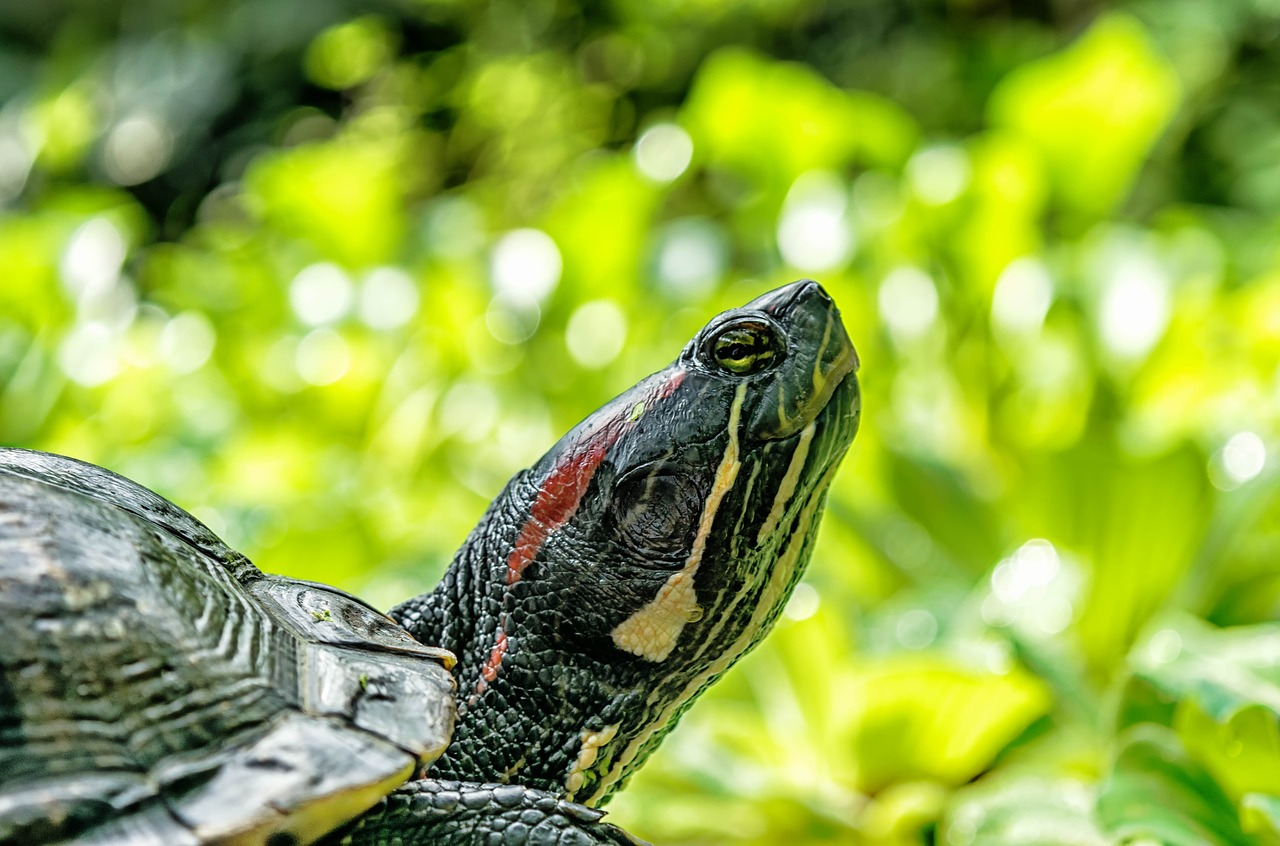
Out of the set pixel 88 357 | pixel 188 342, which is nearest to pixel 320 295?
pixel 188 342

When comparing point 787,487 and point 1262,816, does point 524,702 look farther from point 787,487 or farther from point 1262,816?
point 1262,816

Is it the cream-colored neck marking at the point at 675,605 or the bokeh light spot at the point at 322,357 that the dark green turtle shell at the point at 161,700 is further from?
the bokeh light spot at the point at 322,357

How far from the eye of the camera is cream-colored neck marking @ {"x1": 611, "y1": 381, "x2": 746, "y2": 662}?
69cm

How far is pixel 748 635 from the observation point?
28.4 inches

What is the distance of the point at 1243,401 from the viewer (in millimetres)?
1732

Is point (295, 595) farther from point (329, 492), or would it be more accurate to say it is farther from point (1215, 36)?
point (1215, 36)

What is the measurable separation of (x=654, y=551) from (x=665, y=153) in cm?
196

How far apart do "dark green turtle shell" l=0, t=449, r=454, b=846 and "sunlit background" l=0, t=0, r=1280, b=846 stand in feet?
2.10

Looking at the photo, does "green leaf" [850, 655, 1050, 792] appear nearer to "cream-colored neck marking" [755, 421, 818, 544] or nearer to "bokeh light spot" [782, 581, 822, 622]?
"bokeh light spot" [782, 581, 822, 622]

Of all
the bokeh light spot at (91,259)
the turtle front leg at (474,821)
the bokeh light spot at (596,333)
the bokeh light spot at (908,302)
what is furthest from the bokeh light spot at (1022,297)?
the bokeh light spot at (91,259)

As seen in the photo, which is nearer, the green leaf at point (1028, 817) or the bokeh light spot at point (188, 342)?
the green leaf at point (1028, 817)

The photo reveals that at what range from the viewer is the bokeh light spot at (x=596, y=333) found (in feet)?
7.48

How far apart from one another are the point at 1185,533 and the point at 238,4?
16.2ft

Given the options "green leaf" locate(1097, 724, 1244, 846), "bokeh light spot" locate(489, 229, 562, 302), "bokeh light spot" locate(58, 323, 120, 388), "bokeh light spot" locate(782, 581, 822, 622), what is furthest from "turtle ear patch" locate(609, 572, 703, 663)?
"bokeh light spot" locate(58, 323, 120, 388)
